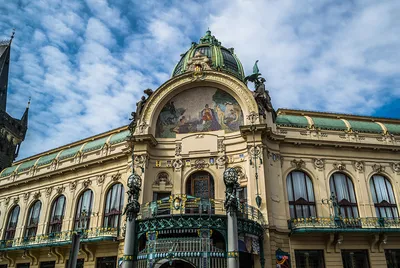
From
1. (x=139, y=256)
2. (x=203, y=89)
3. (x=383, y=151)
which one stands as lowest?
(x=139, y=256)

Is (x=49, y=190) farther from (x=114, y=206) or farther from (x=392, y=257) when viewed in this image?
(x=392, y=257)

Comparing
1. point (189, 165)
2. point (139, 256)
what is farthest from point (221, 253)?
point (189, 165)

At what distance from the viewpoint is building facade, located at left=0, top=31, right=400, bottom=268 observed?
63.5 feet

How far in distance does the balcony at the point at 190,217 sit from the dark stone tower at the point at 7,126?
34344 mm

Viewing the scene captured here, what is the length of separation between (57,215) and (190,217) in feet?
53.0

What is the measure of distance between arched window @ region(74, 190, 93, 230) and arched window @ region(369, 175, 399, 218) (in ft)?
70.5

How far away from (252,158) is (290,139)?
3.66 meters

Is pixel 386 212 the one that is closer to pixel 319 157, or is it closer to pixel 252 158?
pixel 319 157

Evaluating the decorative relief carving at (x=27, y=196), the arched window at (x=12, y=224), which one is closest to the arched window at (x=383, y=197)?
the decorative relief carving at (x=27, y=196)

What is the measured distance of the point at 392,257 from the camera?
21328 mm

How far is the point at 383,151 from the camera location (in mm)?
24516

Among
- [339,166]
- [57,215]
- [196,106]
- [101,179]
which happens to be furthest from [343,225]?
[57,215]

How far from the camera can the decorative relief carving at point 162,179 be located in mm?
23344

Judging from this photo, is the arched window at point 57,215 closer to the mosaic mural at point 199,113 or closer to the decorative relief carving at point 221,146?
the mosaic mural at point 199,113
